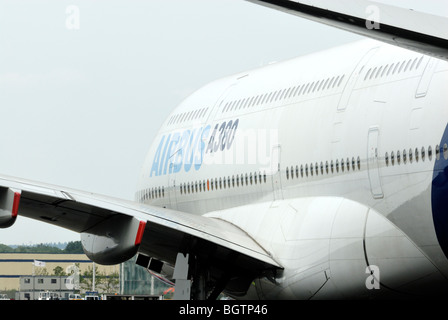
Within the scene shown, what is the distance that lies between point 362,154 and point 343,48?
3.10 m

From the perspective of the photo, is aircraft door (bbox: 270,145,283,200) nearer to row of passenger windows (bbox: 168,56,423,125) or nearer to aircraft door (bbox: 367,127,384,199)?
row of passenger windows (bbox: 168,56,423,125)

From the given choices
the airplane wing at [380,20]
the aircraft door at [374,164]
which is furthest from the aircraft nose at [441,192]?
the airplane wing at [380,20]

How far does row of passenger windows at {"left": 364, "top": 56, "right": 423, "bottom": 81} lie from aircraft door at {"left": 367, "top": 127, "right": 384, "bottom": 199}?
963mm

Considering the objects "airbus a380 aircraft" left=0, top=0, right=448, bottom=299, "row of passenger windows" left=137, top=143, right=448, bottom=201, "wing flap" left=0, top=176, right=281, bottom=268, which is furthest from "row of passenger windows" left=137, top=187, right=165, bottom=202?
"wing flap" left=0, top=176, right=281, bottom=268

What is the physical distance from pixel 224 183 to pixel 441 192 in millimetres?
7600

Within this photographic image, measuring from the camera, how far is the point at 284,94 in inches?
763

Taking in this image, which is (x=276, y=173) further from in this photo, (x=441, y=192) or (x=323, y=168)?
(x=441, y=192)

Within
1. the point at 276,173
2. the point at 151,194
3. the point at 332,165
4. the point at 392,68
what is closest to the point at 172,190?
the point at 151,194

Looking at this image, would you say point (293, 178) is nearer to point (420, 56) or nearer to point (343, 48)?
point (343, 48)

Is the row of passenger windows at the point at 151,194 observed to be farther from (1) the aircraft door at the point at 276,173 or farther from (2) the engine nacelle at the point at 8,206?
(2) the engine nacelle at the point at 8,206

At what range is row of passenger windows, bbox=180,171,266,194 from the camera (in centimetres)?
1977

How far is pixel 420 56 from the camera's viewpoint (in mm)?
15438
